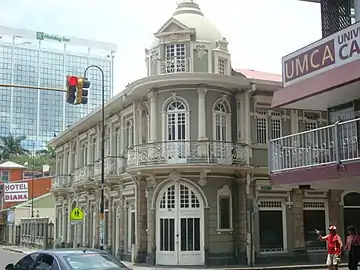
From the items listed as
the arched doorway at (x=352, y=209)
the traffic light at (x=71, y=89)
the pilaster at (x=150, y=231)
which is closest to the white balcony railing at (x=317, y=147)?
the traffic light at (x=71, y=89)

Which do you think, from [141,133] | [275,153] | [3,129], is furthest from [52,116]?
[275,153]

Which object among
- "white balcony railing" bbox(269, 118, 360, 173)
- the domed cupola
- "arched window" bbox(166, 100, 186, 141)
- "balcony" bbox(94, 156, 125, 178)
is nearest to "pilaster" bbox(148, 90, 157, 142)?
"arched window" bbox(166, 100, 186, 141)

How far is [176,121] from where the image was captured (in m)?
28.4

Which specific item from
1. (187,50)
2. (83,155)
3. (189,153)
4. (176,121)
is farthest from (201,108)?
(83,155)

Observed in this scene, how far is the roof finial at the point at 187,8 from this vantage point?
3094cm

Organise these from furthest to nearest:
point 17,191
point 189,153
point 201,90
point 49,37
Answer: point 49,37
point 17,191
point 201,90
point 189,153

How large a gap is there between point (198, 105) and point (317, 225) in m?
8.75

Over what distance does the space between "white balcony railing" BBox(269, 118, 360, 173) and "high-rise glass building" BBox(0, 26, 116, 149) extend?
7626 centimetres

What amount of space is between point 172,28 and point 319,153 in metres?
15.3

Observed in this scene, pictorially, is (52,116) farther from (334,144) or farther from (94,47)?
(334,144)

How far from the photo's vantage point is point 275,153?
55.8 ft

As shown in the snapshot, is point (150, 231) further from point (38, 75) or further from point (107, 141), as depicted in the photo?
point (38, 75)

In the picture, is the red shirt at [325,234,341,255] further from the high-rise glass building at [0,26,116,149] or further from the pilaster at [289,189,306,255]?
the high-rise glass building at [0,26,116,149]

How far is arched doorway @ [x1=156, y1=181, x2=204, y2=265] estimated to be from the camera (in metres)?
27.5
